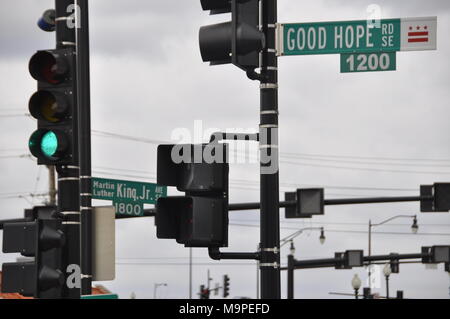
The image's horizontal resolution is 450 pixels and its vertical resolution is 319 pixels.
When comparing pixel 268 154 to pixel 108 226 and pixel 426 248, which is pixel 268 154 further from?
pixel 426 248

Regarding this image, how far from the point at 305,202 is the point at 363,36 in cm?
1239

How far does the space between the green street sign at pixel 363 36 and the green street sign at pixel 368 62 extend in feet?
0.29

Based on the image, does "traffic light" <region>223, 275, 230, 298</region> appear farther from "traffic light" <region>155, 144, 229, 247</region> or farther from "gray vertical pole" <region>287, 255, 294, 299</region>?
"traffic light" <region>155, 144, 229, 247</region>

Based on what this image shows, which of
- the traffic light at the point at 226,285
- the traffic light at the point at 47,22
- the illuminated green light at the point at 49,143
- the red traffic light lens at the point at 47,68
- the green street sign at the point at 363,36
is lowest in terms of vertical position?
the traffic light at the point at 226,285

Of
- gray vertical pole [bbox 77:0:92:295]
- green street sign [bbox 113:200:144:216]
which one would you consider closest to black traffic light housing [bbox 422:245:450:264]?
green street sign [bbox 113:200:144:216]

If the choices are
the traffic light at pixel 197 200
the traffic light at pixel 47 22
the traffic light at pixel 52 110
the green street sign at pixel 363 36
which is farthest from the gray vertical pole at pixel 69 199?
the green street sign at pixel 363 36

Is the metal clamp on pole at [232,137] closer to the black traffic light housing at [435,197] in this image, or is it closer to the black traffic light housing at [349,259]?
the black traffic light housing at [435,197]

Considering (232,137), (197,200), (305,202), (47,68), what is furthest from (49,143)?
(305,202)

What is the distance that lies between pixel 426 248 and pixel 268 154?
3190 cm

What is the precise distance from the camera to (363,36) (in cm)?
1352

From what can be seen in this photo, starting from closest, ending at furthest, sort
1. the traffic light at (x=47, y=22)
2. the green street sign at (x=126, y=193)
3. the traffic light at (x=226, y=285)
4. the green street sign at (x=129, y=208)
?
the traffic light at (x=47, y=22)
the green street sign at (x=126, y=193)
the green street sign at (x=129, y=208)
the traffic light at (x=226, y=285)

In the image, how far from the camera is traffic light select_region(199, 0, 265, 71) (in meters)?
12.0

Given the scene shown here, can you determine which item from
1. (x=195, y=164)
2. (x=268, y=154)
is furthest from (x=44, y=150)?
(x=268, y=154)

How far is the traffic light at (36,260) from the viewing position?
504 inches
